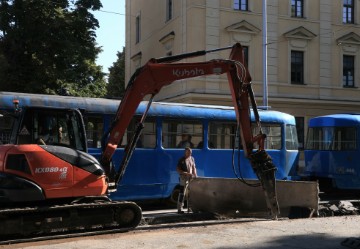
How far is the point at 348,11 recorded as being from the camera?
30.6 m

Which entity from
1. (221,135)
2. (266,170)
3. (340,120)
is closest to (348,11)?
(340,120)

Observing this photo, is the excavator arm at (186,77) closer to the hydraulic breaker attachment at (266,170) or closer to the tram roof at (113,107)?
the hydraulic breaker attachment at (266,170)

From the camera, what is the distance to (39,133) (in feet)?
29.6

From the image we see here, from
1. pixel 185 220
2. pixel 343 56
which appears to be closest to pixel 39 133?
pixel 185 220

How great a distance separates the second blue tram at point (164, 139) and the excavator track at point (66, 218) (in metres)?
3.02

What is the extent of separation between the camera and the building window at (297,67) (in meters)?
29.2

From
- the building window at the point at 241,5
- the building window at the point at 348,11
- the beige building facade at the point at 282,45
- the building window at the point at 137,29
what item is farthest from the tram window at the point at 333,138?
→ the building window at the point at 137,29

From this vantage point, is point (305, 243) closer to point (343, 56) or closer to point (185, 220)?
point (185, 220)

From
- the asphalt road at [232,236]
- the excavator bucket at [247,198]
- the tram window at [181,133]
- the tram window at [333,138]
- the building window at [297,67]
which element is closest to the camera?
the asphalt road at [232,236]

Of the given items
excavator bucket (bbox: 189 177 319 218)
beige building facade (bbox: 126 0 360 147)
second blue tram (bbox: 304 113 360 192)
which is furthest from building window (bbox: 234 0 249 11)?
excavator bucket (bbox: 189 177 319 218)

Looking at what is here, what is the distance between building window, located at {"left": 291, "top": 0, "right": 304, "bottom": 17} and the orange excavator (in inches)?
797

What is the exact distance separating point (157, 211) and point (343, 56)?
20994mm

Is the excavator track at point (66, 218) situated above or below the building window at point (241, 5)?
below

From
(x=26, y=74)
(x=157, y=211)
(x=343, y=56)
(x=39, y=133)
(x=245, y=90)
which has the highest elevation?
(x=343, y=56)
